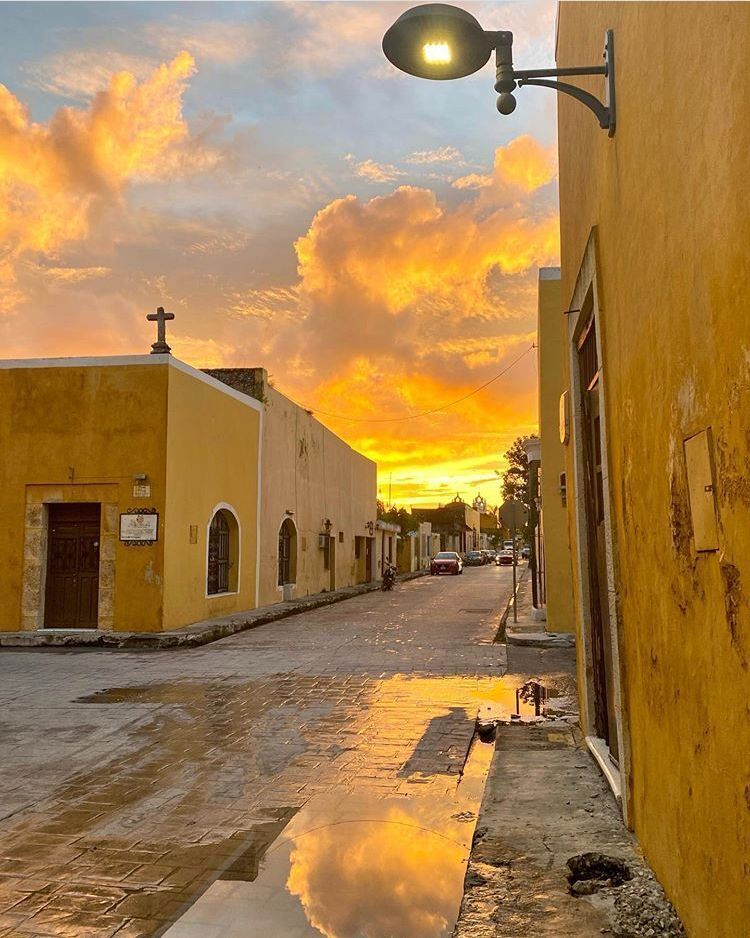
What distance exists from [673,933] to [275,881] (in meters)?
1.85

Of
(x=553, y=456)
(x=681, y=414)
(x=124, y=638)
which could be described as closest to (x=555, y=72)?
(x=681, y=414)

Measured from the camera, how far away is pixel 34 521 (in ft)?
47.7

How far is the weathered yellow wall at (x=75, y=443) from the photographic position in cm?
1434

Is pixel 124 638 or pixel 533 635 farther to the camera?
pixel 124 638

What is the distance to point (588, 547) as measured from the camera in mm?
5902

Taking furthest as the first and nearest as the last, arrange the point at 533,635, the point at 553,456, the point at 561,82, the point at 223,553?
1. the point at 223,553
2. the point at 553,456
3. the point at 533,635
4. the point at 561,82

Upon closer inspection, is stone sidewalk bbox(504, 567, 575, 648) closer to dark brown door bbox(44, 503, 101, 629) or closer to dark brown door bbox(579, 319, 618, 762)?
dark brown door bbox(579, 319, 618, 762)

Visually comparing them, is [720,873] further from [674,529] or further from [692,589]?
[674,529]

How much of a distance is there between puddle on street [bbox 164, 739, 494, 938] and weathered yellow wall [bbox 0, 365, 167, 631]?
1033cm

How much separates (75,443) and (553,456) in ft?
28.8

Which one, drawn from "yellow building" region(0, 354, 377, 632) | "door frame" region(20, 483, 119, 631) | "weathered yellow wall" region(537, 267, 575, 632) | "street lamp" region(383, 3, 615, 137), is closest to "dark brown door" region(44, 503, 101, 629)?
"yellow building" region(0, 354, 377, 632)

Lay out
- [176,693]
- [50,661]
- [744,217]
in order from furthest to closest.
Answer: [50,661] < [176,693] < [744,217]

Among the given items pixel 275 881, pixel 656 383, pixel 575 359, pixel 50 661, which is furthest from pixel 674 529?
pixel 50 661

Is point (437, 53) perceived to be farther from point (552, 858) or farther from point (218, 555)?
point (218, 555)
